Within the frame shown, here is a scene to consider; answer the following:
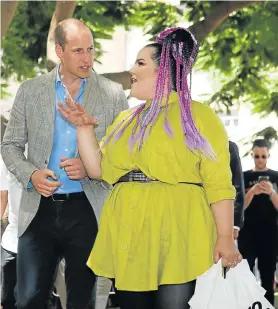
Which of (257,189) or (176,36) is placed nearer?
(176,36)

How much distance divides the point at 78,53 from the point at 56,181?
2.50 feet

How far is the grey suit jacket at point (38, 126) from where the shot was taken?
18.0ft

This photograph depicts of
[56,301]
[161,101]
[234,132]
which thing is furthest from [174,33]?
[234,132]

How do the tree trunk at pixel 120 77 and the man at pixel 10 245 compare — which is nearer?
the man at pixel 10 245

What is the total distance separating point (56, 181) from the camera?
18.0 ft

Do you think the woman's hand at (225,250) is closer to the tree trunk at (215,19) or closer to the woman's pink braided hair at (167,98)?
the woman's pink braided hair at (167,98)

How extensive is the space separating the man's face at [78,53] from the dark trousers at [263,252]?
5.75m

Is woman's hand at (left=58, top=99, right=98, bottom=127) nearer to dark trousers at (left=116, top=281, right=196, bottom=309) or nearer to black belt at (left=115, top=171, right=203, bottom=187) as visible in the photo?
black belt at (left=115, top=171, right=203, bottom=187)

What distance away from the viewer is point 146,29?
1625 cm

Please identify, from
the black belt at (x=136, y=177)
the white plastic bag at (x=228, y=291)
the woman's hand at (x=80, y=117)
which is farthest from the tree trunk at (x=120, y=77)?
the white plastic bag at (x=228, y=291)

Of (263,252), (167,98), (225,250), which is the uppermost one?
(167,98)

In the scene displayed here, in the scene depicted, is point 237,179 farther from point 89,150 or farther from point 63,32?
point 89,150

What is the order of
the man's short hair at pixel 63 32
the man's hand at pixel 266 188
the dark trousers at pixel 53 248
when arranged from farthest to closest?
the man's hand at pixel 266 188
the man's short hair at pixel 63 32
the dark trousers at pixel 53 248

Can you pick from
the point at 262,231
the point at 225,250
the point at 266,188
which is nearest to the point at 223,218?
the point at 225,250
